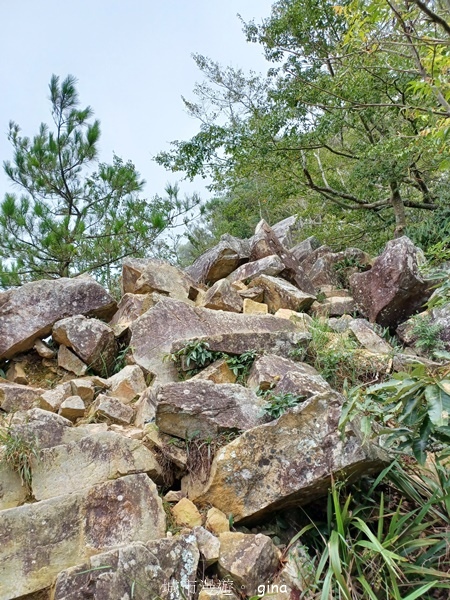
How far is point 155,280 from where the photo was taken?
15.9ft

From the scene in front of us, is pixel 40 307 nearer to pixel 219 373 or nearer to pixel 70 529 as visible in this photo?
pixel 219 373

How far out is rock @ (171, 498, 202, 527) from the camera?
217cm

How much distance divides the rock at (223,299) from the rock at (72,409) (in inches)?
74.9

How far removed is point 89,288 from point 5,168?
7.14 feet

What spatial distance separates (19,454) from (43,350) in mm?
1878

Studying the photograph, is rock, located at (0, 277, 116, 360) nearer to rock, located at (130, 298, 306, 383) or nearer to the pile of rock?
the pile of rock

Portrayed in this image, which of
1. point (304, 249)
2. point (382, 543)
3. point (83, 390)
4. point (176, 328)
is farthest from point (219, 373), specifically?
point (304, 249)

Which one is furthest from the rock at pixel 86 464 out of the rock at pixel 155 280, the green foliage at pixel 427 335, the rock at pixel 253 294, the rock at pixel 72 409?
the green foliage at pixel 427 335

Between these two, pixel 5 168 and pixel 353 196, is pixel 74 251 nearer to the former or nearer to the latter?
pixel 5 168

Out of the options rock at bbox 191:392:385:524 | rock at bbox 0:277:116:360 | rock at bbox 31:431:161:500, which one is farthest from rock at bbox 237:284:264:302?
rock at bbox 31:431:161:500

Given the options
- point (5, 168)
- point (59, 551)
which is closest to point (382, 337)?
point (59, 551)

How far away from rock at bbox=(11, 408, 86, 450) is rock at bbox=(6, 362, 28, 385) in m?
1.18

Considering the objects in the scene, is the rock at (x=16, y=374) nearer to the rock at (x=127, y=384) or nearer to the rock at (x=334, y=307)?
the rock at (x=127, y=384)

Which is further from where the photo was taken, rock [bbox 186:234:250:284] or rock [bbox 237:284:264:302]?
rock [bbox 186:234:250:284]
